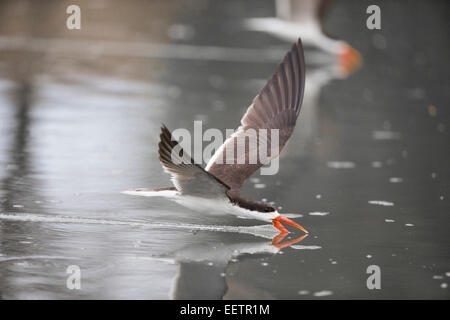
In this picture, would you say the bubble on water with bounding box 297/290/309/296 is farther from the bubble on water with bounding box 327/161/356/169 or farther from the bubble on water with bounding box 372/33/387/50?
the bubble on water with bounding box 372/33/387/50

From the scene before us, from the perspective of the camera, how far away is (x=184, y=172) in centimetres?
658

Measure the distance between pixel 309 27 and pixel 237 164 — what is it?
11.2 metres

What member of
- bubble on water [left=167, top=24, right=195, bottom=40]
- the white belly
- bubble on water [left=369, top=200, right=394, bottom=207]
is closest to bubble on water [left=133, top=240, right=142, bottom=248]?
the white belly

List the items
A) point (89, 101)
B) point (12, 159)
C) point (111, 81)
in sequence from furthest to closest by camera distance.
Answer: point (111, 81)
point (89, 101)
point (12, 159)

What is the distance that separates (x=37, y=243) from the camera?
6672 mm

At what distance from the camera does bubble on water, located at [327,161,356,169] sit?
9.92 metres

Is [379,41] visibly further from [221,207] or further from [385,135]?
[221,207]

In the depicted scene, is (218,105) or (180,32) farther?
(180,32)

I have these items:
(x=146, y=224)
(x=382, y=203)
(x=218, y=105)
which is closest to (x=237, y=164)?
(x=146, y=224)

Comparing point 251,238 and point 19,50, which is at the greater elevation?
point 19,50

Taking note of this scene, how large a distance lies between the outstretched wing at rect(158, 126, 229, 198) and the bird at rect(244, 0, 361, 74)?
455 inches

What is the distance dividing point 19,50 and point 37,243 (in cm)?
1125

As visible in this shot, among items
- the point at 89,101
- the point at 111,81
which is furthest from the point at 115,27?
the point at 89,101
